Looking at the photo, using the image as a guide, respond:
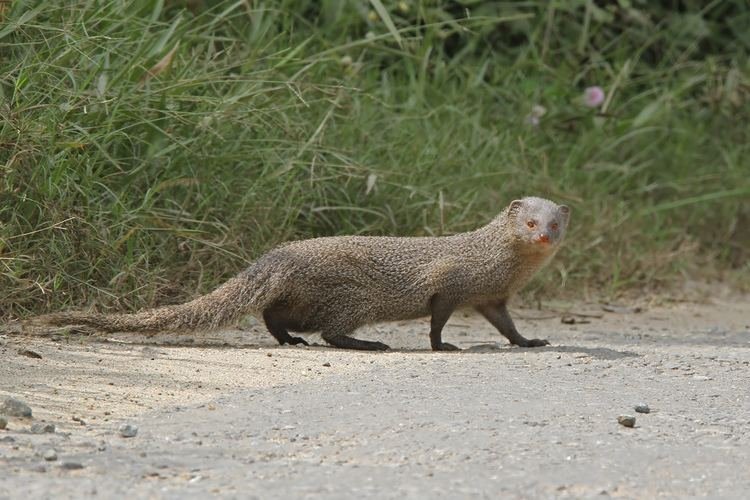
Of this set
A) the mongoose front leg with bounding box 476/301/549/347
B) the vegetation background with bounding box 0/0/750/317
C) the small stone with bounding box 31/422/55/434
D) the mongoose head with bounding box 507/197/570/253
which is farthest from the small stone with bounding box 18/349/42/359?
the mongoose head with bounding box 507/197/570/253

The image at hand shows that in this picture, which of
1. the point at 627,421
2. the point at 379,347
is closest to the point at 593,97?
the point at 379,347

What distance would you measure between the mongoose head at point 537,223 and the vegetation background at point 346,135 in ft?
2.23

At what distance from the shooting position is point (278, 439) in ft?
8.98

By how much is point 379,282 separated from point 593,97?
250 centimetres

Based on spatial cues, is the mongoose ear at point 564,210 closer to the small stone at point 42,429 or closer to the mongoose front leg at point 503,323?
the mongoose front leg at point 503,323

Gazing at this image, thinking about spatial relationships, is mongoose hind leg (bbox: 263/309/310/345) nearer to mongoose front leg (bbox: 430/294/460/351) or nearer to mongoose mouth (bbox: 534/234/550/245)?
mongoose front leg (bbox: 430/294/460/351)

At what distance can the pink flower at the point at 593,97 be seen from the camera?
6469 mm

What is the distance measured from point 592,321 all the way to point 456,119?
A: 3.70ft

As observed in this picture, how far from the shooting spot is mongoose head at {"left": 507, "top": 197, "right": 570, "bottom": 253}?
4.42 meters

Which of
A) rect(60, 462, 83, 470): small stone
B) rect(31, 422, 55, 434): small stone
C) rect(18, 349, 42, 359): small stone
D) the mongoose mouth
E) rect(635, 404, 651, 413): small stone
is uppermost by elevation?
the mongoose mouth

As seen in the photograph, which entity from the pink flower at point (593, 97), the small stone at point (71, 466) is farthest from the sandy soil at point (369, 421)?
the pink flower at point (593, 97)

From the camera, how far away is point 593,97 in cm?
648

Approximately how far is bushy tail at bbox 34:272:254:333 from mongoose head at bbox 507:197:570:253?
0.91 metres

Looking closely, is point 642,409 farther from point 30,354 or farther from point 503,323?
point 30,354
